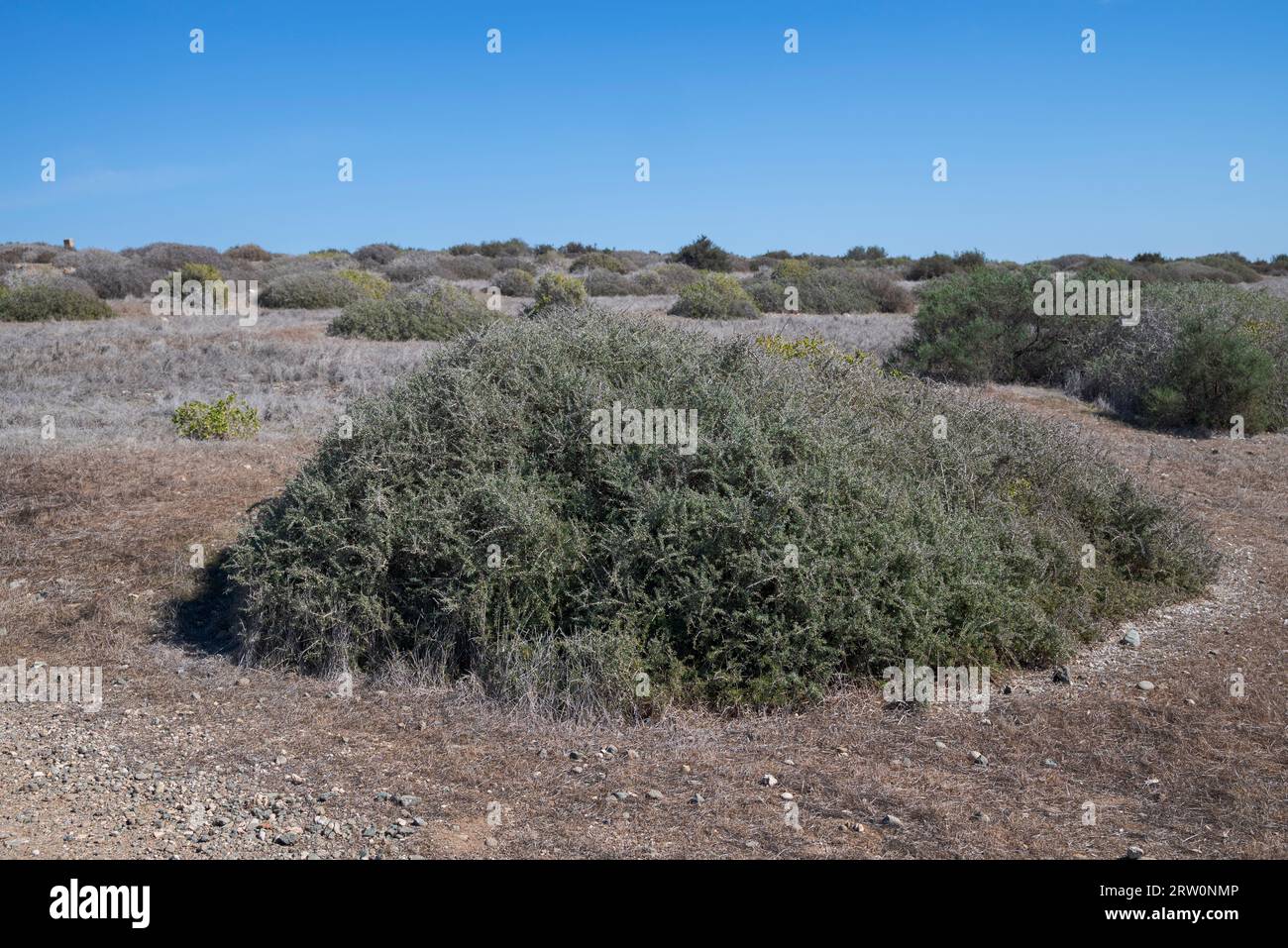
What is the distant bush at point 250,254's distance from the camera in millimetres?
42188

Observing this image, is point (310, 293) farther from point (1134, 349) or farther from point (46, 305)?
point (1134, 349)

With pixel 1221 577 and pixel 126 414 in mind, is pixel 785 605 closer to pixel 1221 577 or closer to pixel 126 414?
pixel 1221 577

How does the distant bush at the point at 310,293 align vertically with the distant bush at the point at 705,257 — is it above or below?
below

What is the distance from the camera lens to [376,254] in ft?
140

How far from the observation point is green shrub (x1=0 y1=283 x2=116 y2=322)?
65.5 feet

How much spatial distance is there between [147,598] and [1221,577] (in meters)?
7.36

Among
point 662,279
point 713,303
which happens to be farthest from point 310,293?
point 662,279

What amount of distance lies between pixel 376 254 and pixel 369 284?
18241 mm

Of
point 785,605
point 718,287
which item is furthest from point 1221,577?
point 718,287

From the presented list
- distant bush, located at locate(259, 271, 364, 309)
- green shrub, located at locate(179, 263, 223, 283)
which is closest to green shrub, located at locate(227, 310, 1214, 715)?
distant bush, located at locate(259, 271, 364, 309)

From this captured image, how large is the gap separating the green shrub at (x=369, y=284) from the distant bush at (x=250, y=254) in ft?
58.3

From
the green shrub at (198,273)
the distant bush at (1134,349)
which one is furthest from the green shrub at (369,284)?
the distant bush at (1134,349)

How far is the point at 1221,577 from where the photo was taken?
6.91 meters

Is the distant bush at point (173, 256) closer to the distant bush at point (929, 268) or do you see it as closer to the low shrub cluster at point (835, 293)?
the low shrub cluster at point (835, 293)
